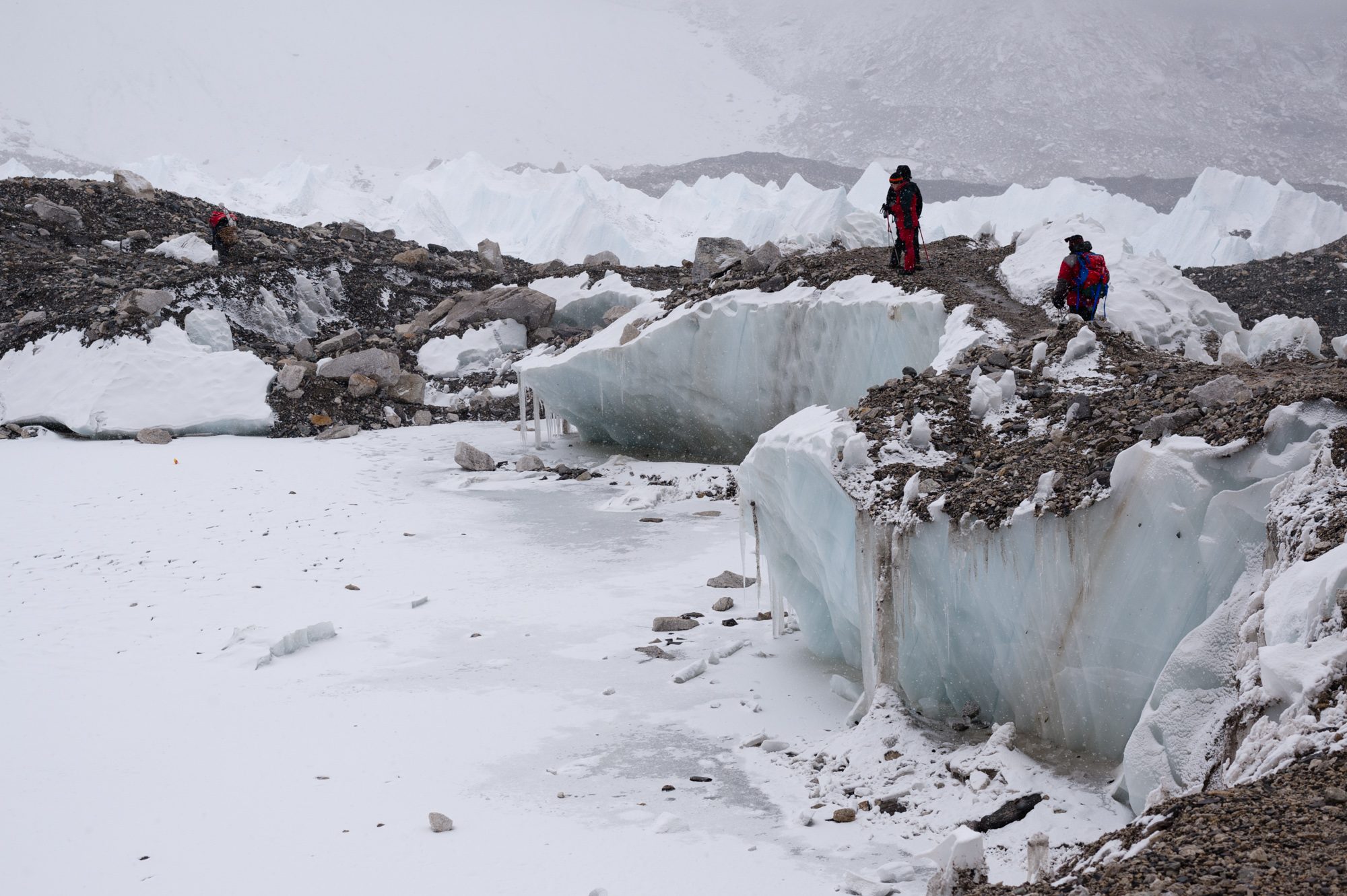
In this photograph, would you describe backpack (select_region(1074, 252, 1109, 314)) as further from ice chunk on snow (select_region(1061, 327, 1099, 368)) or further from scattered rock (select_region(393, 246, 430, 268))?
scattered rock (select_region(393, 246, 430, 268))

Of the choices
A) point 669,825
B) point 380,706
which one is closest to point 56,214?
point 380,706

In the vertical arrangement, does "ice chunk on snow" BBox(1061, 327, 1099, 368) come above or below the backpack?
below

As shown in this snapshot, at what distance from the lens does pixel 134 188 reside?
22.6 metres

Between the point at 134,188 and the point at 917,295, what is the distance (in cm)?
1908

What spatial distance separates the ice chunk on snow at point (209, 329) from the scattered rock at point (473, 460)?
5.13 m

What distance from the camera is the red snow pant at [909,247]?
11.0 metres

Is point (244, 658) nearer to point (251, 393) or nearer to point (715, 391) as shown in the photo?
point (715, 391)

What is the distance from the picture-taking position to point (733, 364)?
41.4ft

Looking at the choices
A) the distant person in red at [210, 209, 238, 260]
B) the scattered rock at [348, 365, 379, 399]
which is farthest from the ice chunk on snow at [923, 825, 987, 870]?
the distant person in red at [210, 209, 238, 260]

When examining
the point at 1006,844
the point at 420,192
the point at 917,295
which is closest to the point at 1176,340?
the point at 917,295

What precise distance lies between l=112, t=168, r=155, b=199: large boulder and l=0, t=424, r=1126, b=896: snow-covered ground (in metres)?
→ 13.2

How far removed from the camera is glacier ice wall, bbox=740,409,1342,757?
159 inches

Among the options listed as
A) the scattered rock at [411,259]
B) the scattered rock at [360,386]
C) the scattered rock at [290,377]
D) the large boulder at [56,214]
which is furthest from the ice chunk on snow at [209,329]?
the large boulder at [56,214]

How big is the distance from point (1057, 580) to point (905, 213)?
674 cm
